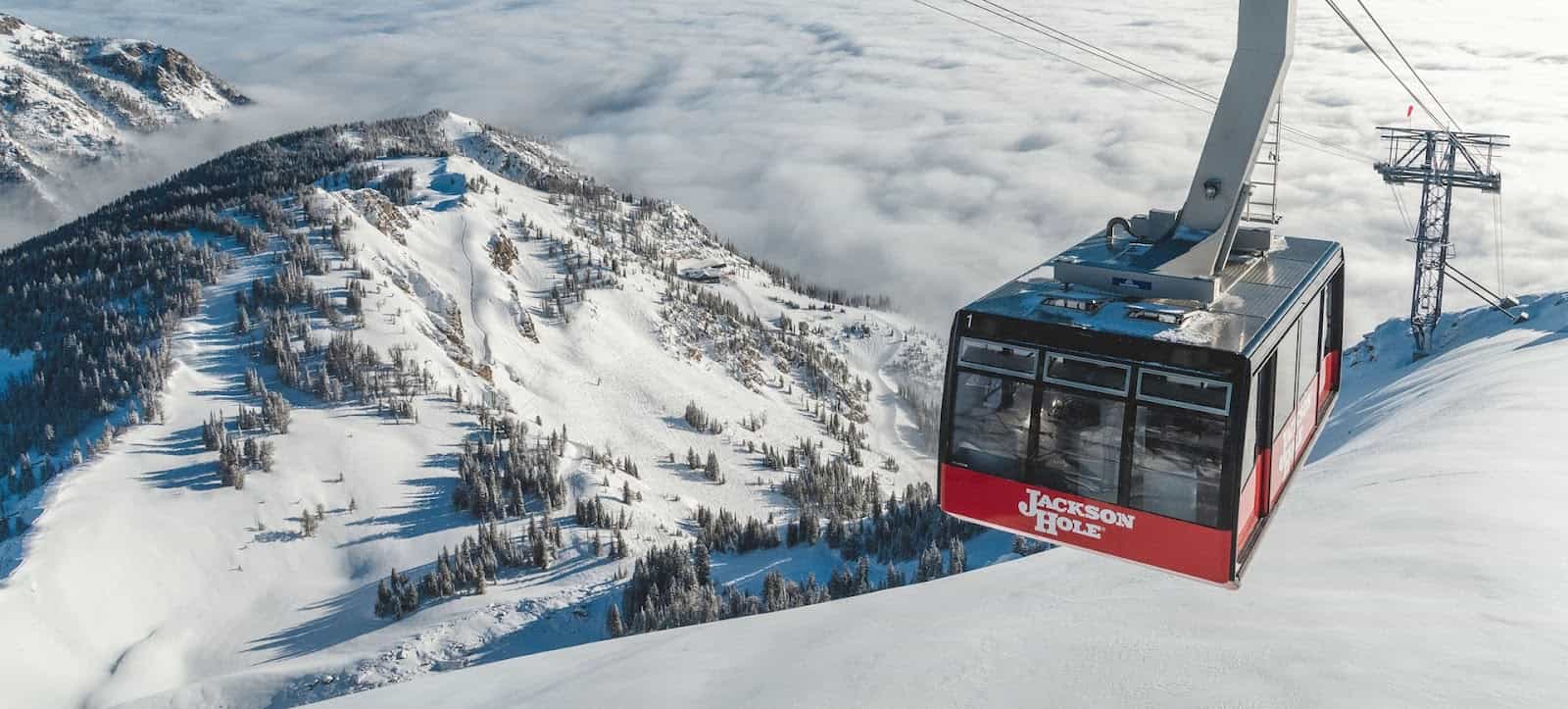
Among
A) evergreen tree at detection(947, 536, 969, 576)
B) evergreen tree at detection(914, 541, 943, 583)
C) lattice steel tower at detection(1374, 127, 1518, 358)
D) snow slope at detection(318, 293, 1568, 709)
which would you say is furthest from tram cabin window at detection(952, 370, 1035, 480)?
evergreen tree at detection(947, 536, 969, 576)

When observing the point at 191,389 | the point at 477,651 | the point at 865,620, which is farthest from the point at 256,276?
the point at 865,620

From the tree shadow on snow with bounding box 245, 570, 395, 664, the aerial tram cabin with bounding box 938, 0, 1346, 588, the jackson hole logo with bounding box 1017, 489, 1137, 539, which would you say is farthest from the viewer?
the tree shadow on snow with bounding box 245, 570, 395, 664

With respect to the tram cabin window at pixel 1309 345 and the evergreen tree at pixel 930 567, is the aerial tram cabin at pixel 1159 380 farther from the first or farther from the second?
the evergreen tree at pixel 930 567

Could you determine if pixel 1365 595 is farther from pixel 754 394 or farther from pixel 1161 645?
pixel 754 394

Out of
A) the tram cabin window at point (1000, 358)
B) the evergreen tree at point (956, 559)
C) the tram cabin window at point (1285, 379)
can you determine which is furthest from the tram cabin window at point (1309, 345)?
the evergreen tree at point (956, 559)

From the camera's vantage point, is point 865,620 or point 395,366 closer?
point 865,620

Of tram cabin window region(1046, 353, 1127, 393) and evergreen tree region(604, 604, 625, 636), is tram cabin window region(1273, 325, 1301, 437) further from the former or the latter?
evergreen tree region(604, 604, 625, 636)
